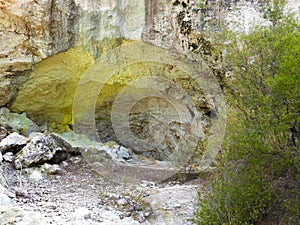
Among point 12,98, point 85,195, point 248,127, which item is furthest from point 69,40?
point 248,127

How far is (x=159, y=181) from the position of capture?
6.33 meters

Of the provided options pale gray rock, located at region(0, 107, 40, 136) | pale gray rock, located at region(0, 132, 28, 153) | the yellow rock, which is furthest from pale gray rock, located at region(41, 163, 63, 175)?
the yellow rock

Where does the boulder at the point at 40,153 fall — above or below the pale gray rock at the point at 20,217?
below

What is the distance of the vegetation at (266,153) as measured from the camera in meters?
3.68

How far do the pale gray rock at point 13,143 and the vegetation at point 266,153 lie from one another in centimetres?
386

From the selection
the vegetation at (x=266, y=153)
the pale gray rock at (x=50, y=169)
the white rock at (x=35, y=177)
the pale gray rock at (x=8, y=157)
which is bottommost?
the pale gray rock at (x=50, y=169)

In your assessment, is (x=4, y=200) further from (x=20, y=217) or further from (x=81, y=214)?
(x=81, y=214)

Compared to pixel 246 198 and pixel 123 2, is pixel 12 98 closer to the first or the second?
pixel 123 2

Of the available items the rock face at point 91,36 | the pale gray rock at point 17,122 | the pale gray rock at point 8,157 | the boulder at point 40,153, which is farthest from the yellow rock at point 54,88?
the pale gray rock at point 8,157

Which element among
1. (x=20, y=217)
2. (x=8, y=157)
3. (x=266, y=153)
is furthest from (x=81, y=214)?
(x=8, y=157)

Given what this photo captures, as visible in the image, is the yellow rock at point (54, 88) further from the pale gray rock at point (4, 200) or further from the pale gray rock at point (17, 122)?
the pale gray rock at point (4, 200)

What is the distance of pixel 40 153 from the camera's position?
6293mm

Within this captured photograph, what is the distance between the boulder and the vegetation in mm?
3314

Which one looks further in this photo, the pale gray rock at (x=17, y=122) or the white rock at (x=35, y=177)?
the pale gray rock at (x=17, y=122)
